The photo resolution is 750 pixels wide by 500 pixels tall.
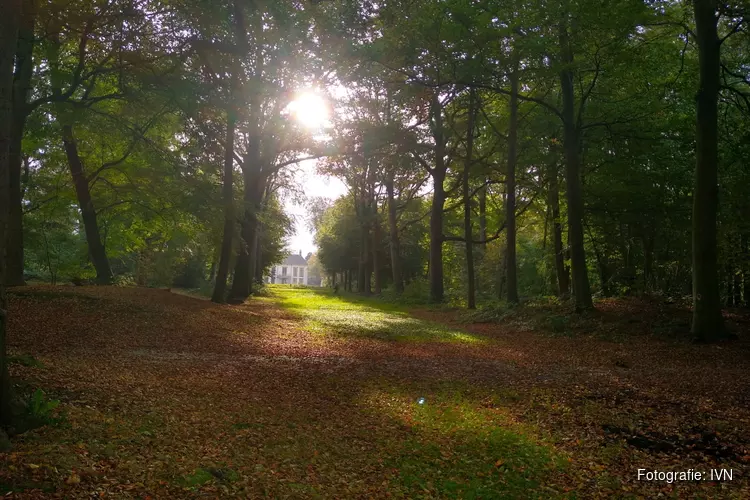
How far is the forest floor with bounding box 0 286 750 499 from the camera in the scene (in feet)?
14.2

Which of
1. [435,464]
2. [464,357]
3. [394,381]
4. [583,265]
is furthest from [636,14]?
[435,464]

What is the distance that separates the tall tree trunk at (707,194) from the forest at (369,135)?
0.15 ft

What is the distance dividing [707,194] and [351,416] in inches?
402

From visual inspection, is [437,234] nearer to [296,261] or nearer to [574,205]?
[574,205]

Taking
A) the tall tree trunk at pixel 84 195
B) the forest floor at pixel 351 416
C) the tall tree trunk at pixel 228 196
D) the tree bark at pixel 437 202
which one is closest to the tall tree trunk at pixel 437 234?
the tree bark at pixel 437 202

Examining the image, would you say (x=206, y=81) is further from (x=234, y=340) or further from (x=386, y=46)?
(x=234, y=340)

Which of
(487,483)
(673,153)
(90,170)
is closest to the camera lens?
(487,483)

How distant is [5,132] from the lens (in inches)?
173

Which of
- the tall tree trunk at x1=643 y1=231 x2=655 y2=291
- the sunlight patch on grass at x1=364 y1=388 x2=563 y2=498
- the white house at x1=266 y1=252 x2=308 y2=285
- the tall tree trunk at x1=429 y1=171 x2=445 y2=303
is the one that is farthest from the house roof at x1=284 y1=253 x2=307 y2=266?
the sunlight patch on grass at x1=364 y1=388 x2=563 y2=498

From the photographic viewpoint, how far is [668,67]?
1509 centimetres

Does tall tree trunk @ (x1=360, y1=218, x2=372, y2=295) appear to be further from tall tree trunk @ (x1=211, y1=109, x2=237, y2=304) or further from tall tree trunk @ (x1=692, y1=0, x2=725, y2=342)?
tall tree trunk @ (x1=692, y1=0, x2=725, y2=342)

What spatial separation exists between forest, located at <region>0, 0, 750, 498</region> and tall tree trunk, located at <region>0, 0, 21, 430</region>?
0.02 meters

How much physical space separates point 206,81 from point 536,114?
43.2 feet

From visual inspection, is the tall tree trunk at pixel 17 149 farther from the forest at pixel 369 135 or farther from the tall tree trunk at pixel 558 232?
the tall tree trunk at pixel 558 232
